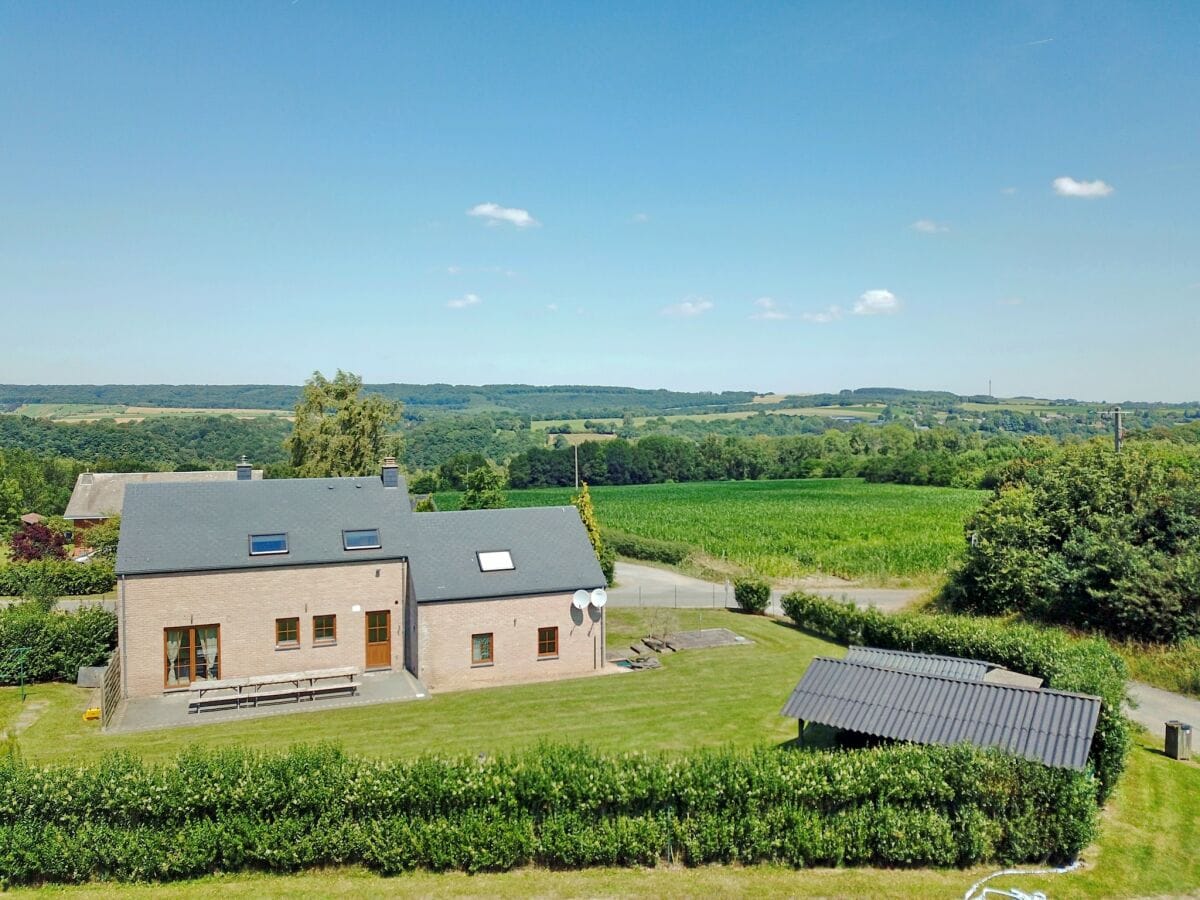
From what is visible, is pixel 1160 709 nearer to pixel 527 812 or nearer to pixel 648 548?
pixel 527 812

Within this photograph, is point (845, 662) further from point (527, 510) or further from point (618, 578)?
point (618, 578)

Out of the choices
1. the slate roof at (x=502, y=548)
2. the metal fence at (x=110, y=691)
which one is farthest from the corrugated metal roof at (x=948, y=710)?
the metal fence at (x=110, y=691)

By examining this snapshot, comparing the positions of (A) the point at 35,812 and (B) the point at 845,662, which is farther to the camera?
(B) the point at 845,662

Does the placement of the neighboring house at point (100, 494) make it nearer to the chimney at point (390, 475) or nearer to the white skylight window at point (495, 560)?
the chimney at point (390, 475)

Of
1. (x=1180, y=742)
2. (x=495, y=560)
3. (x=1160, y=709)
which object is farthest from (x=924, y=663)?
(x=495, y=560)

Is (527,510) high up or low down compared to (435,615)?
up

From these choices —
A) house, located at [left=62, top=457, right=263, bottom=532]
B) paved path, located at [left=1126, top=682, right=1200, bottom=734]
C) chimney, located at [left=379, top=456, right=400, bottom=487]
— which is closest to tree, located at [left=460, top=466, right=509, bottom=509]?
chimney, located at [left=379, top=456, right=400, bottom=487]

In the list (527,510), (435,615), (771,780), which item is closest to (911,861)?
(771,780)
